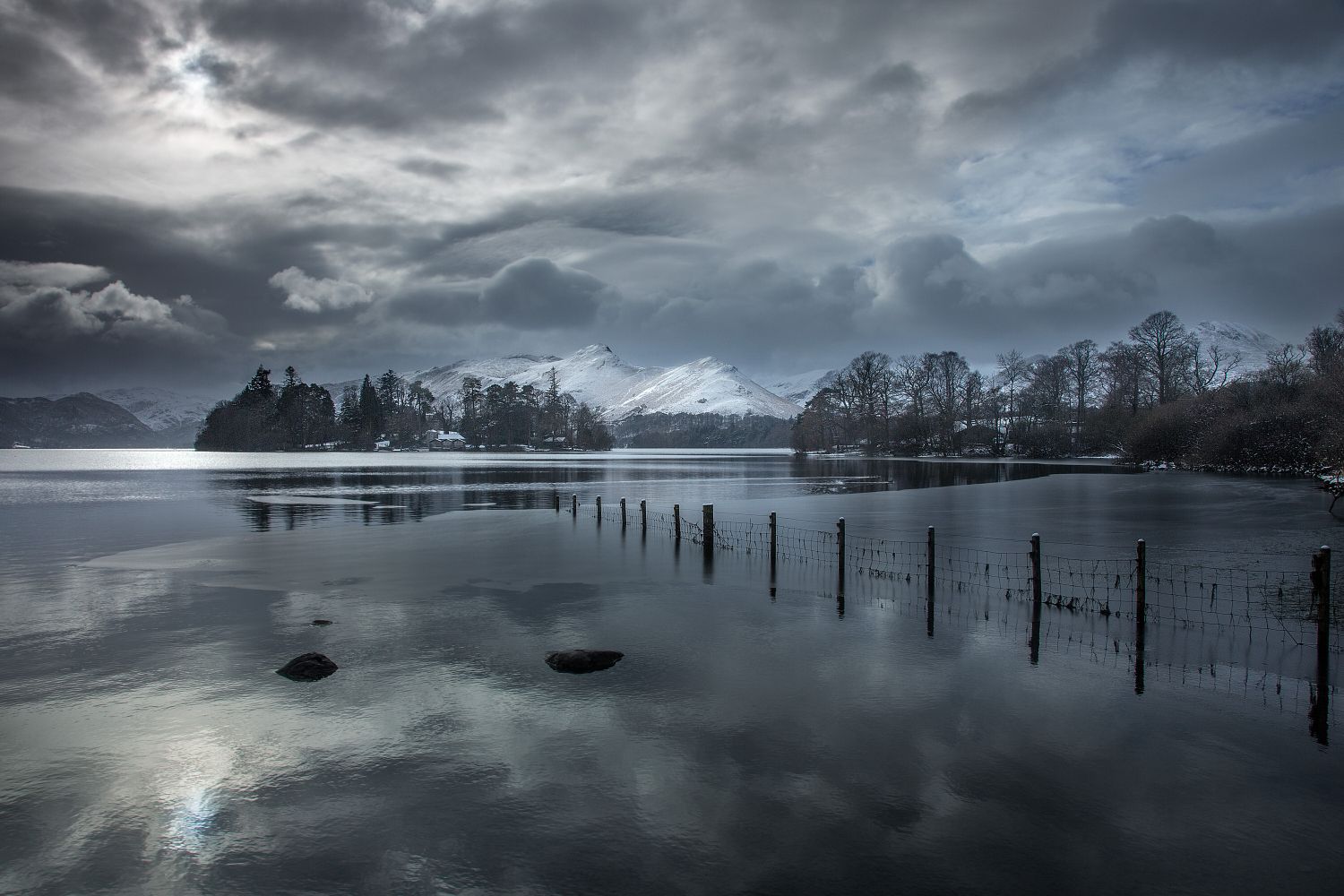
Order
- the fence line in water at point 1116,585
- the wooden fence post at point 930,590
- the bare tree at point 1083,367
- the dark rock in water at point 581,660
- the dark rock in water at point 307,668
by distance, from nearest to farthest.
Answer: the dark rock in water at point 307,668, the dark rock in water at point 581,660, the fence line in water at point 1116,585, the wooden fence post at point 930,590, the bare tree at point 1083,367

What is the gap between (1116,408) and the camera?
111938mm

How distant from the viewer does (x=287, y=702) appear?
12.8 meters

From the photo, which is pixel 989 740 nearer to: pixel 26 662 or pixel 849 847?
pixel 849 847

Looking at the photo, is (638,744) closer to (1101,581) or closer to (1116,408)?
(1101,581)

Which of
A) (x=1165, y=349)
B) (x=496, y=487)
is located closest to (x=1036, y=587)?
(x=496, y=487)

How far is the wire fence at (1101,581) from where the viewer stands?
56.8 feet

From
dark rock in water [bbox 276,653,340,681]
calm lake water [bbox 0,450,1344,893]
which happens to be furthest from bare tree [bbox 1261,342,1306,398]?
dark rock in water [bbox 276,653,340,681]

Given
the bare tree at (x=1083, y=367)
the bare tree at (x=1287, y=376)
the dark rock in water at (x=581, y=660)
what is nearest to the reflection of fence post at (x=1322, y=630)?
the dark rock in water at (x=581, y=660)

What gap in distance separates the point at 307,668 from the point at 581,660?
5.27 metres

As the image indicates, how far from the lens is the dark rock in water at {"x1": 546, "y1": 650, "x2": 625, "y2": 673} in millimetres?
14547

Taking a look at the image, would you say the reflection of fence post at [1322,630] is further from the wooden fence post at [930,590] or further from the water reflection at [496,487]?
the water reflection at [496,487]

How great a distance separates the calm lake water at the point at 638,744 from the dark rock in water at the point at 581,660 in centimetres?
39

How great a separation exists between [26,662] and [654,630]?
1308 centimetres

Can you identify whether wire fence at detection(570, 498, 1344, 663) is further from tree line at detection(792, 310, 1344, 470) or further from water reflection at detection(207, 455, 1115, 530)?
tree line at detection(792, 310, 1344, 470)
